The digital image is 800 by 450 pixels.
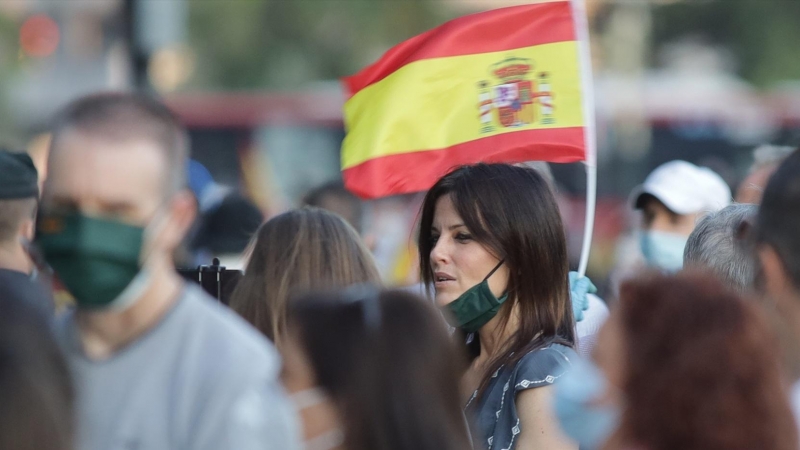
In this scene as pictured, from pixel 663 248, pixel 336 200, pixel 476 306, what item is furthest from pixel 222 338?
pixel 336 200

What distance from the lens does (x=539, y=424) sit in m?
3.57

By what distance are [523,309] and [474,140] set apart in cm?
136

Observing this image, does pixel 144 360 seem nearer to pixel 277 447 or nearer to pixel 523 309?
pixel 277 447

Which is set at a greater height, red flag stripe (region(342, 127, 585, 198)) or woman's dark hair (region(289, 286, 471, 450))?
red flag stripe (region(342, 127, 585, 198))

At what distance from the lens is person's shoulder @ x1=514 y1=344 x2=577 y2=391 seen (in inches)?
142

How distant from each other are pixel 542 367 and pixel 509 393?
0.13 m

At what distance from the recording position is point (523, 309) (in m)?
3.92

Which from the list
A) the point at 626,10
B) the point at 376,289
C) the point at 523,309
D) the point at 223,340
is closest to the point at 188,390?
the point at 223,340

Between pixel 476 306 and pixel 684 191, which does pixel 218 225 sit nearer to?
pixel 684 191

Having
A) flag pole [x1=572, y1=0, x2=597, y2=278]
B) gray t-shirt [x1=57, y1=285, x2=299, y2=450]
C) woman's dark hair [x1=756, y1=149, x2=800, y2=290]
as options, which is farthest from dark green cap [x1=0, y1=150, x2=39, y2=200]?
woman's dark hair [x1=756, y1=149, x2=800, y2=290]

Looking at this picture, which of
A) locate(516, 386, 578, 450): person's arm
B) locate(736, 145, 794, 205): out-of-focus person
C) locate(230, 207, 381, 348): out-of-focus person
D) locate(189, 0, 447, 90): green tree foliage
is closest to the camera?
locate(516, 386, 578, 450): person's arm

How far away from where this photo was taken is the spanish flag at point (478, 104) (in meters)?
5.04

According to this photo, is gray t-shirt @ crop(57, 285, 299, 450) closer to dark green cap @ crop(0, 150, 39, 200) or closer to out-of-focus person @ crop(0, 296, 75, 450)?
out-of-focus person @ crop(0, 296, 75, 450)

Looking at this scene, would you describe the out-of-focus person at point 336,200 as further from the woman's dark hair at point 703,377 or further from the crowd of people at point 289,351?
the woman's dark hair at point 703,377
